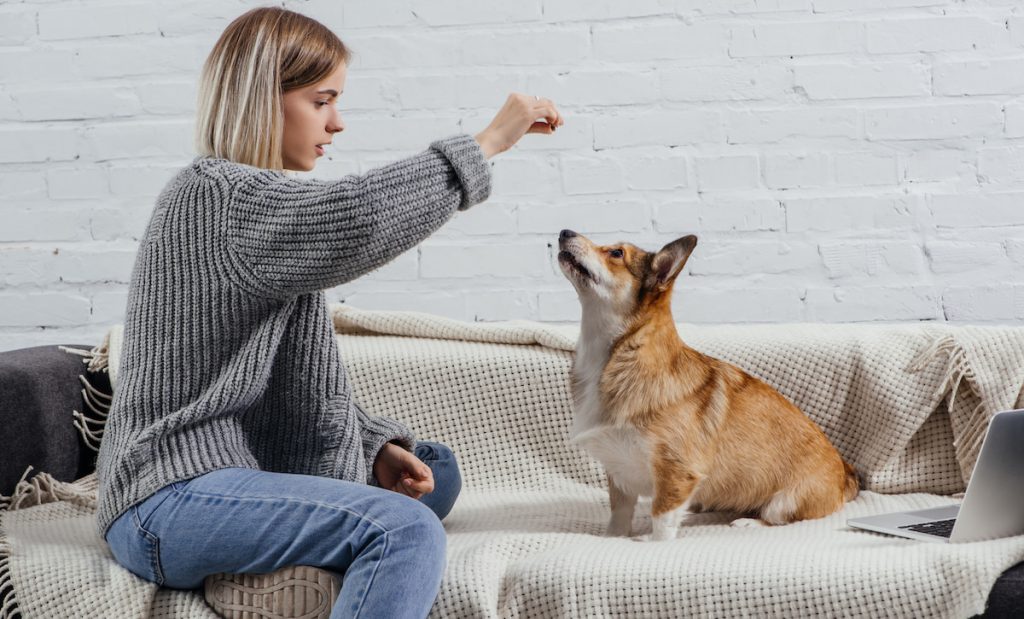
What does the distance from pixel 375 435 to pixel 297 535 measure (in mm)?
386

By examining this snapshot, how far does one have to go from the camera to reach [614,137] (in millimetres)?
2238

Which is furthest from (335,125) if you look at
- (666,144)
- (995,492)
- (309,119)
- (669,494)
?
(995,492)

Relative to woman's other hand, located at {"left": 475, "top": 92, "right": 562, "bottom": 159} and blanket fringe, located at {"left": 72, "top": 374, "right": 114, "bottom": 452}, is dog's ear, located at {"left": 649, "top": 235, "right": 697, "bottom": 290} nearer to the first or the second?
woman's other hand, located at {"left": 475, "top": 92, "right": 562, "bottom": 159}

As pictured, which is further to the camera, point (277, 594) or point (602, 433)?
point (602, 433)

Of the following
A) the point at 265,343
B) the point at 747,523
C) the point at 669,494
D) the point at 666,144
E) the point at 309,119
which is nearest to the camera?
the point at 265,343

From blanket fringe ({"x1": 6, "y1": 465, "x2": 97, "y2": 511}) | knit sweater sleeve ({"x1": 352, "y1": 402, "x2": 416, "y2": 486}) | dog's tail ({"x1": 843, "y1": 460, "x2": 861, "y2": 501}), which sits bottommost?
blanket fringe ({"x1": 6, "y1": 465, "x2": 97, "y2": 511})

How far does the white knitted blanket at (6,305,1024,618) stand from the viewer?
130cm

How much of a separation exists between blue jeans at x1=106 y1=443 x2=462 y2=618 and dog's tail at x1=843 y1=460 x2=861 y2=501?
34.1 inches

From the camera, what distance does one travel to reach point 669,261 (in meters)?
1.55

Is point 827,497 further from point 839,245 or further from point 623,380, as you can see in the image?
point 839,245

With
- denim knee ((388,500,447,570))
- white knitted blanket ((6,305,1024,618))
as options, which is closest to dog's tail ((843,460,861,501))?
white knitted blanket ((6,305,1024,618))

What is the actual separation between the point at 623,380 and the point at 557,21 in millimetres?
1011

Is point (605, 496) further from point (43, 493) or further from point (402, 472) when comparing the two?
point (43, 493)

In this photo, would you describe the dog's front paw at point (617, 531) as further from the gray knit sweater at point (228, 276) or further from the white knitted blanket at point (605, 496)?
the gray knit sweater at point (228, 276)
